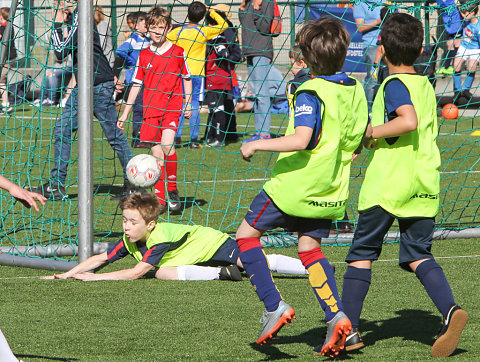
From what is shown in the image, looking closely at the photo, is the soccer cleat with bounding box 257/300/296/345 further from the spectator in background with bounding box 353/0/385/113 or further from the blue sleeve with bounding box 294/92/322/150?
the spectator in background with bounding box 353/0/385/113

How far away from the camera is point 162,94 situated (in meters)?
8.30

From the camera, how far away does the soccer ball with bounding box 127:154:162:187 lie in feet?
21.7

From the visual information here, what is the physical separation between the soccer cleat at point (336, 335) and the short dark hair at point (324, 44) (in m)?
1.13

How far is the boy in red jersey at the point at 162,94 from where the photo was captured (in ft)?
26.7

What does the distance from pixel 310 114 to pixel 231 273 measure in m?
2.00

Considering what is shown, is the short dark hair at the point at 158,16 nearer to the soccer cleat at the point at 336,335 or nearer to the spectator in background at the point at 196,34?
the spectator in background at the point at 196,34

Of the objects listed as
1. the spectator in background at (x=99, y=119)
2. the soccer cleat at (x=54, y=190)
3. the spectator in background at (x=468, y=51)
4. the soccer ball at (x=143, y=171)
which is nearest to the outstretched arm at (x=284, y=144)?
the soccer ball at (x=143, y=171)

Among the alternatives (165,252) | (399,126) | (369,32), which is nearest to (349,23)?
(369,32)

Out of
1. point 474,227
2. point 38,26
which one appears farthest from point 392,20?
point 38,26

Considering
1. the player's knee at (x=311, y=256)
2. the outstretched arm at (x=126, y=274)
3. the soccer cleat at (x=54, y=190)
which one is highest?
the player's knee at (x=311, y=256)

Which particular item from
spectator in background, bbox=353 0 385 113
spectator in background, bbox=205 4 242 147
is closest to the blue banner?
spectator in background, bbox=353 0 385 113

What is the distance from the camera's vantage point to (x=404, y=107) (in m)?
3.95

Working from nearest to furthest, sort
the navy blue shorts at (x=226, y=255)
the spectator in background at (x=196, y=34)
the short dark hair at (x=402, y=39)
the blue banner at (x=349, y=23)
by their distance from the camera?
the short dark hair at (x=402, y=39) → the navy blue shorts at (x=226, y=255) → the spectator in background at (x=196, y=34) → the blue banner at (x=349, y=23)

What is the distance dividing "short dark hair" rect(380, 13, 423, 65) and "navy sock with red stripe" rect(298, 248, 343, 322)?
104cm
